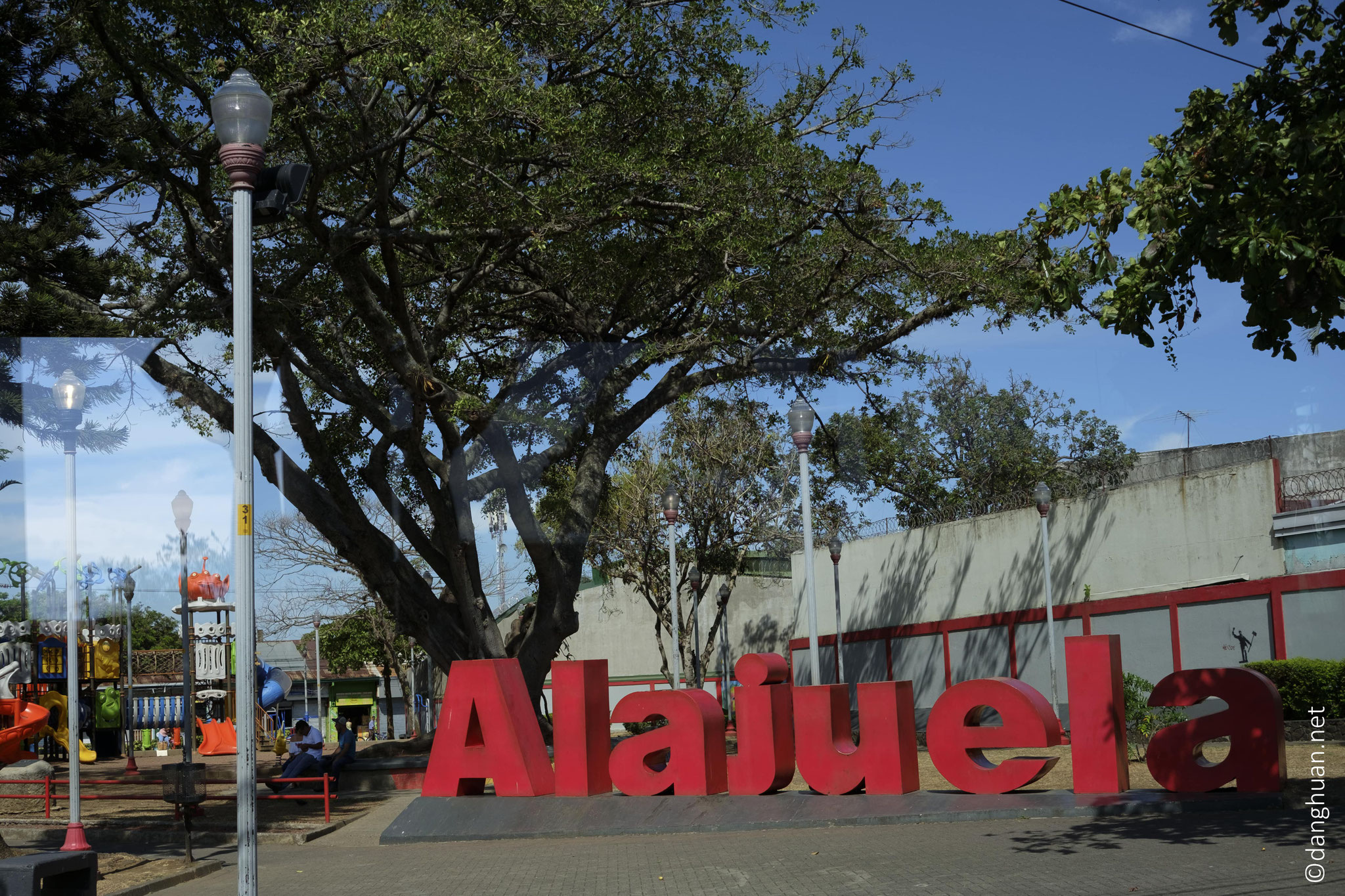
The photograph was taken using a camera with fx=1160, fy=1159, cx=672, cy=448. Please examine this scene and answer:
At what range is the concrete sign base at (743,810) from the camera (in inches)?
458

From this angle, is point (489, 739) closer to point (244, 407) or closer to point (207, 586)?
point (244, 407)

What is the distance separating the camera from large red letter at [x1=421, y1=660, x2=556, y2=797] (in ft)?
46.9

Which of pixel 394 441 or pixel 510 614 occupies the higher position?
pixel 394 441

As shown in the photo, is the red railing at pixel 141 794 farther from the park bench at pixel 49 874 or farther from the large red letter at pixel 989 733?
the large red letter at pixel 989 733

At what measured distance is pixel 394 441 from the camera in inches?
738

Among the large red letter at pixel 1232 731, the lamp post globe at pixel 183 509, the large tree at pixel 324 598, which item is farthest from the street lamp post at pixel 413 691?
the large red letter at pixel 1232 731

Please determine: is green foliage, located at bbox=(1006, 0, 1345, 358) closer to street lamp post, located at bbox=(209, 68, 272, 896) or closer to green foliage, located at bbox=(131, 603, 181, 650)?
street lamp post, located at bbox=(209, 68, 272, 896)

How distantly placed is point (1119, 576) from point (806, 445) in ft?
44.9

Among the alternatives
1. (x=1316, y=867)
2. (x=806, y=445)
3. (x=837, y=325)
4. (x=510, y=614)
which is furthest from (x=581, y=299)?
(x=510, y=614)

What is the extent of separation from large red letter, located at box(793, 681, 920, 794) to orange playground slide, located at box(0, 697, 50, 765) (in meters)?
18.0

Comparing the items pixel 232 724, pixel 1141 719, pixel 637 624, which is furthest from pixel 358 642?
pixel 1141 719

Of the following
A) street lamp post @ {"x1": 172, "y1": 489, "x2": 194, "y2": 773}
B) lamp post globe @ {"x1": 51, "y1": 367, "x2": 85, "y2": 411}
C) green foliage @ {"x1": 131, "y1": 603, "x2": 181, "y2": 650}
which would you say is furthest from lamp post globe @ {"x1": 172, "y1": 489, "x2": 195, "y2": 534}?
green foliage @ {"x1": 131, "y1": 603, "x2": 181, "y2": 650}

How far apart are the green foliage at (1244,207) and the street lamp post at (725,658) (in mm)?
25594

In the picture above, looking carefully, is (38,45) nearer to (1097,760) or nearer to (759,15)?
(759,15)
